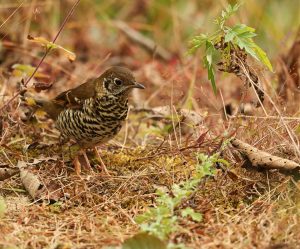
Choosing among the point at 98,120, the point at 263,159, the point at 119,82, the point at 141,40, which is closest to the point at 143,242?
the point at 263,159

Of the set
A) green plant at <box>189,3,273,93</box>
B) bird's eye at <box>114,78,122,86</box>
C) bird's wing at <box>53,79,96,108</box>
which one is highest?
green plant at <box>189,3,273,93</box>

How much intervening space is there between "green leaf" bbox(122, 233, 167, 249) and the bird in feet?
4.76

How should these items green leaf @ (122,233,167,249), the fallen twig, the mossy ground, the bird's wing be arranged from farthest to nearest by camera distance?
the fallen twig
the bird's wing
the mossy ground
green leaf @ (122,233,167,249)

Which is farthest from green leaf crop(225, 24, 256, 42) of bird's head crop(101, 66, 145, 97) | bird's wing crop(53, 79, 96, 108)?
bird's wing crop(53, 79, 96, 108)

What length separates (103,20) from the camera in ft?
28.4

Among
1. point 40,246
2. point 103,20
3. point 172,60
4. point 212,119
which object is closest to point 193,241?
point 40,246

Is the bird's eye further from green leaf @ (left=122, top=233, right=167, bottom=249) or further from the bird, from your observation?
green leaf @ (left=122, top=233, right=167, bottom=249)

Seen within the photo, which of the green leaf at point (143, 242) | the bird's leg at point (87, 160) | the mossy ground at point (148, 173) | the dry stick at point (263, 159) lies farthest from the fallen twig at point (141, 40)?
the green leaf at point (143, 242)

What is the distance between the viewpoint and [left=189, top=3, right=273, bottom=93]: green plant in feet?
12.8

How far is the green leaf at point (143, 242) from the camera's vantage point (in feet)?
10.6

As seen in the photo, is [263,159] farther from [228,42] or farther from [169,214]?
[169,214]

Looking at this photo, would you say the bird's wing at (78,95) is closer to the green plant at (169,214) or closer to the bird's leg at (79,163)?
the bird's leg at (79,163)

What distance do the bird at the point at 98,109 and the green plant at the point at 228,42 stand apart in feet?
2.74

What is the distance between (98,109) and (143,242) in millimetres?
1769
